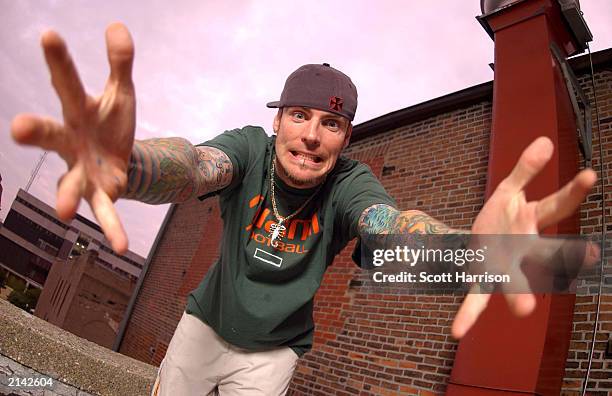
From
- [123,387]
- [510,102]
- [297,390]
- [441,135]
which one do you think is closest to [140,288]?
[297,390]

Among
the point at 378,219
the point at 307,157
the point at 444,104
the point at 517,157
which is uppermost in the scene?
the point at 444,104

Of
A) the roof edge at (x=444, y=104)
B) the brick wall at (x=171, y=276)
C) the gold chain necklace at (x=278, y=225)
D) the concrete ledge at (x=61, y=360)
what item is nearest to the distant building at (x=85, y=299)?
the brick wall at (x=171, y=276)

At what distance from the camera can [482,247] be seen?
0.93m

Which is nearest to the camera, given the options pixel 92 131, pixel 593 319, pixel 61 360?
pixel 92 131

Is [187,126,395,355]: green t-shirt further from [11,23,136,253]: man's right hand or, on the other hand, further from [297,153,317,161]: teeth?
[11,23,136,253]: man's right hand

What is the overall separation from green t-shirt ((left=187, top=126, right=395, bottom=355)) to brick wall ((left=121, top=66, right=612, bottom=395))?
233 centimetres

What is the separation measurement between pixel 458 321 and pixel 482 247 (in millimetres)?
217

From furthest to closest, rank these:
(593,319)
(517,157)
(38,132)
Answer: (517,157), (593,319), (38,132)

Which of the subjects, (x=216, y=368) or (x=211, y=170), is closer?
(x=211, y=170)

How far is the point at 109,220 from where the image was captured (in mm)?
821

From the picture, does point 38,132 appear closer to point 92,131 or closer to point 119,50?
point 92,131

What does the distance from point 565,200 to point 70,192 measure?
104 cm

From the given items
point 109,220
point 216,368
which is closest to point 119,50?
point 109,220

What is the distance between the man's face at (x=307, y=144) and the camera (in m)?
1.61
